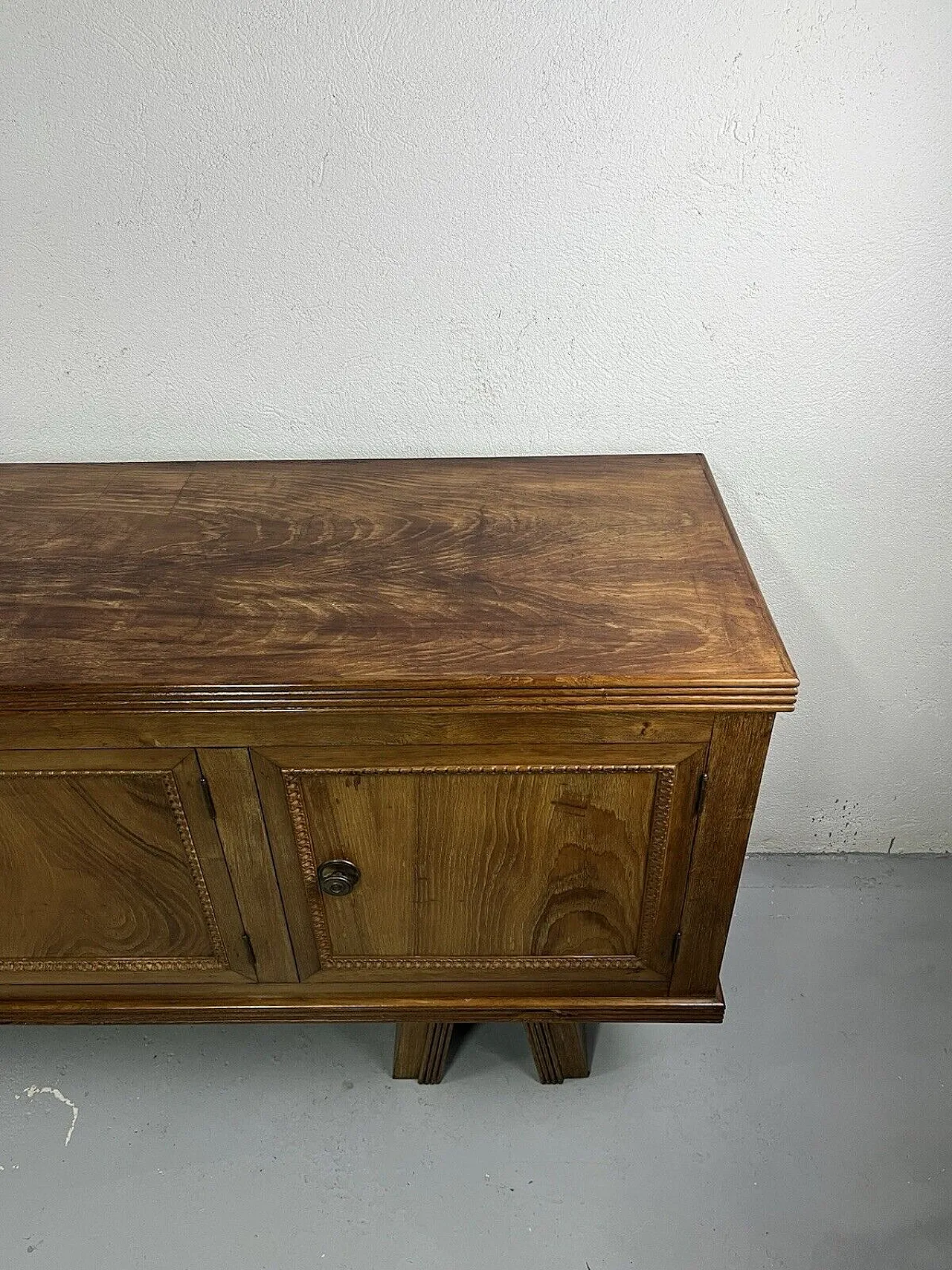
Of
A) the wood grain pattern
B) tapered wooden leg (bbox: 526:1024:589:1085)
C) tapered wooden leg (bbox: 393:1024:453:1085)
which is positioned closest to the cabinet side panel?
tapered wooden leg (bbox: 526:1024:589:1085)

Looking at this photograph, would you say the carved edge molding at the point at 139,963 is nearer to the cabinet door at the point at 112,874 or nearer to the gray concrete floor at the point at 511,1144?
the cabinet door at the point at 112,874

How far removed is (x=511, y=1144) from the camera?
3.99 ft

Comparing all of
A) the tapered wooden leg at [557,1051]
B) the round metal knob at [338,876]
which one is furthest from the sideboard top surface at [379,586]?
the tapered wooden leg at [557,1051]

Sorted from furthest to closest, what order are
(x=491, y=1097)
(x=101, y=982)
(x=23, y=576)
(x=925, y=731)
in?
(x=925, y=731), (x=491, y=1097), (x=101, y=982), (x=23, y=576)

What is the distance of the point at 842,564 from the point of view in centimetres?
133

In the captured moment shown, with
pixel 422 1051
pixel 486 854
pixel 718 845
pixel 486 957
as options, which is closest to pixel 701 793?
pixel 718 845

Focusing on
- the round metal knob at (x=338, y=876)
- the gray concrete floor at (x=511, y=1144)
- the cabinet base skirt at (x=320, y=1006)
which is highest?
the round metal knob at (x=338, y=876)

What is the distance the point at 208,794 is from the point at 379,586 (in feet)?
0.86

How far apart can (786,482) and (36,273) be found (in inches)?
38.0

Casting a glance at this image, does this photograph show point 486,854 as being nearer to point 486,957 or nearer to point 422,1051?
point 486,957

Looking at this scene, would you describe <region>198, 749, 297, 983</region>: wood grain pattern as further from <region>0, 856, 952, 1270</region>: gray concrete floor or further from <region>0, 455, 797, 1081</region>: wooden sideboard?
<region>0, 856, 952, 1270</region>: gray concrete floor

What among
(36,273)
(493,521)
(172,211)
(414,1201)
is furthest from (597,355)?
(414,1201)

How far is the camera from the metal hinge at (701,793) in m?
0.92

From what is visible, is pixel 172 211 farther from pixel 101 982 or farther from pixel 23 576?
pixel 101 982
